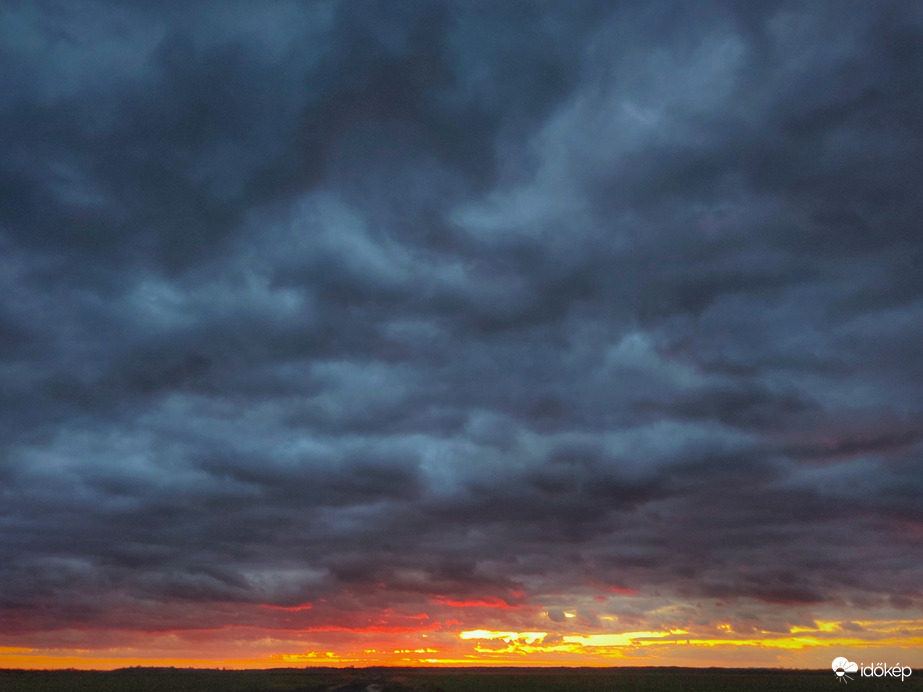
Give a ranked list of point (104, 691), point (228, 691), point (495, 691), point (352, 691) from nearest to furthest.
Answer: point (352, 691), point (228, 691), point (104, 691), point (495, 691)

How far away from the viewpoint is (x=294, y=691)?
11512cm

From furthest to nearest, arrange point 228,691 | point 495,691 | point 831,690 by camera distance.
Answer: point 831,690 → point 495,691 → point 228,691

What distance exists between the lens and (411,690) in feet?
339

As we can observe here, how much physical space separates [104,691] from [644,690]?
98.9 meters

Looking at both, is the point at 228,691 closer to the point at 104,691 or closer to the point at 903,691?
the point at 104,691

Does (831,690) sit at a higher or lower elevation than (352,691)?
lower

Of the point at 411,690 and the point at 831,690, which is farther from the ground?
the point at 411,690

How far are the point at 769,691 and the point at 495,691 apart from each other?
52.5 metres

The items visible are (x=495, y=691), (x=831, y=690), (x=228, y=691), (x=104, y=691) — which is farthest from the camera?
(x=831, y=690)

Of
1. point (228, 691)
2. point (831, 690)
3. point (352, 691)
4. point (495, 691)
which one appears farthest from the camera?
point (831, 690)

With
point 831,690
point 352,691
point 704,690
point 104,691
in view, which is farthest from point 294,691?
point 831,690

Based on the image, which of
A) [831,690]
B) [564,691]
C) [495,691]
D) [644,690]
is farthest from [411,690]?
[831,690]

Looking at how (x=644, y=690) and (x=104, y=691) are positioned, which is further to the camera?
(x=644, y=690)

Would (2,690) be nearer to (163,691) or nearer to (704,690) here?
(163,691)
